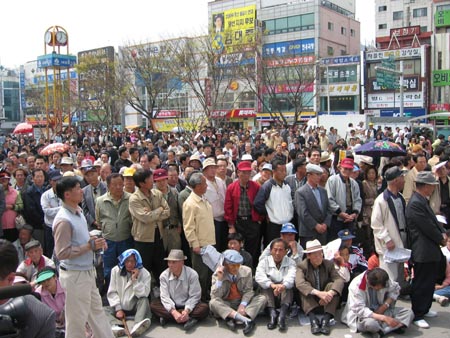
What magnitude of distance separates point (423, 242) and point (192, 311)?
2.81 meters

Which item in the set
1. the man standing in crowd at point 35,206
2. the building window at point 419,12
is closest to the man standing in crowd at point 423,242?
the man standing in crowd at point 35,206

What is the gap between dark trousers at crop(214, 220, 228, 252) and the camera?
654 centimetres

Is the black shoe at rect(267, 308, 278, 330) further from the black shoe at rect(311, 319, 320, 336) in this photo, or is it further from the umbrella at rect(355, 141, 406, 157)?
the umbrella at rect(355, 141, 406, 157)

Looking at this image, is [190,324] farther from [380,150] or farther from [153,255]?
[380,150]

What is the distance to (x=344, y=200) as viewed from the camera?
255 inches

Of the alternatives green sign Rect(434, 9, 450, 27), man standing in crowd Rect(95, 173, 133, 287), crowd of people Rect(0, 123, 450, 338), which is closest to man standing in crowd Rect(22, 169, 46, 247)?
crowd of people Rect(0, 123, 450, 338)

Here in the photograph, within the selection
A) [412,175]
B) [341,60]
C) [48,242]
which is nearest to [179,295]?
[48,242]

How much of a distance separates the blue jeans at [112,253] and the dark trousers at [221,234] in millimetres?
1370

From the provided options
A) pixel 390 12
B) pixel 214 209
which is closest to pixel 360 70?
pixel 390 12

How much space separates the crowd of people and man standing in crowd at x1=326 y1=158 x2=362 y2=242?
0.02 m

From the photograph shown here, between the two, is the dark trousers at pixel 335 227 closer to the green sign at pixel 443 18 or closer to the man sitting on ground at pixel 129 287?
the man sitting on ground at pixel 129 287

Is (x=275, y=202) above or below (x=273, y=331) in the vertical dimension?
above

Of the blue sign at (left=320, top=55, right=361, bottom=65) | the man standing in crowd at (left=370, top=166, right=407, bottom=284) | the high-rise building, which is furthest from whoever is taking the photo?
the blue sign at (left=320, top=55, right=361, bottom=65)

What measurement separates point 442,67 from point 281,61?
13.1 metres
